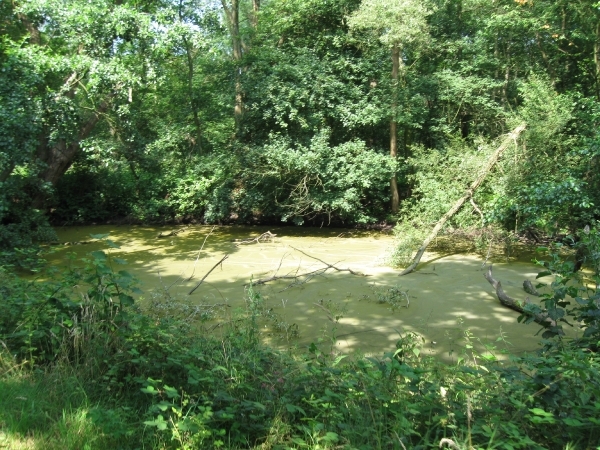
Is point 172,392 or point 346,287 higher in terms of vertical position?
point 172,392

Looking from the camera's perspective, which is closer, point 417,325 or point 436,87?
point 417,325

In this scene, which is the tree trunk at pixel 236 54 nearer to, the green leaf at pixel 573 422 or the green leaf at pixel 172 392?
the green leaf at pixel 172 392

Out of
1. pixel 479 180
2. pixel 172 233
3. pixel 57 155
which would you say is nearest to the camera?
pixel 479 180

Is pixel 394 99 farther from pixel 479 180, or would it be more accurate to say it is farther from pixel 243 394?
pixel 243 394

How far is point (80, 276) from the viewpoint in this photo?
4.36 meters

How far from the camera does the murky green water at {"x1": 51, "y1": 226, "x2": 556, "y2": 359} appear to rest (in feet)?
22.1

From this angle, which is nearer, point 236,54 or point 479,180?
point 479,180

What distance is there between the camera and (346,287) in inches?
362

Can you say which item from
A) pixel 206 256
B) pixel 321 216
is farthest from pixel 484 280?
pixel 321 216

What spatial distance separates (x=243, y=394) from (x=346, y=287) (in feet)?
20.1

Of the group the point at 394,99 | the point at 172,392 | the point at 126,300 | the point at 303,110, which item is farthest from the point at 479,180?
the point at 172,392

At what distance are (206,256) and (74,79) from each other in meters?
5.17

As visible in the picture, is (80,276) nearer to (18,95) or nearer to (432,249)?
(18,95)

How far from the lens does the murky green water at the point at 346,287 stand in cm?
675
